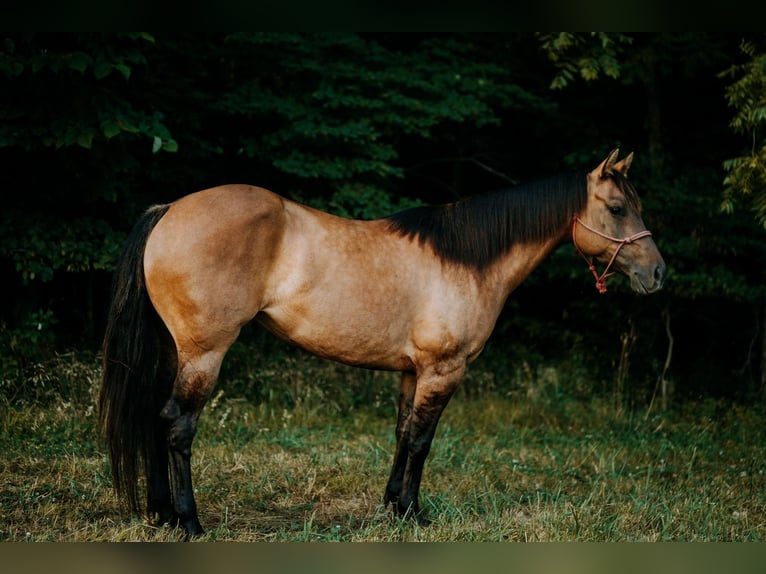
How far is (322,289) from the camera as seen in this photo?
160 inches

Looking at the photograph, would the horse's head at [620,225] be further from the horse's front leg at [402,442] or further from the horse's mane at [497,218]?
the horse's front leg at [402,442]

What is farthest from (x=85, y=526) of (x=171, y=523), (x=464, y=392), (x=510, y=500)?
(x=464, y=392)

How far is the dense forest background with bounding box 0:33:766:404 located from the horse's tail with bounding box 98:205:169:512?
2.29 metres

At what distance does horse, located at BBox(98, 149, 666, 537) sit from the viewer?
3.89m

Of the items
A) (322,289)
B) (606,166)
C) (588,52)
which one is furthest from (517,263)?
(588,52)

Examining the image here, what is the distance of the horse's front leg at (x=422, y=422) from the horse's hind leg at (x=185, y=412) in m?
1.25

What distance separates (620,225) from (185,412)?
9.42 ft

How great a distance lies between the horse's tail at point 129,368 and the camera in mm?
3986

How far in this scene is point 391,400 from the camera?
25.9ft

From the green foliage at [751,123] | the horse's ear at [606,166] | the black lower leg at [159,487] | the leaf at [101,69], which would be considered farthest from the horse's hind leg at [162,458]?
Result: the green foliage at [751,123]

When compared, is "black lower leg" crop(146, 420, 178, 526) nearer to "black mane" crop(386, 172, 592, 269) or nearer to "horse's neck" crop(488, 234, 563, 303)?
"black mane" crop(386, 172, 592, 269)

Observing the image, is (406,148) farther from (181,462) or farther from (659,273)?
(181,462)

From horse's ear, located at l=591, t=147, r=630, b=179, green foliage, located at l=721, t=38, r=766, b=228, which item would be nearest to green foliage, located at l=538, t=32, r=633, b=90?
green foliage, located at l=721, t=38, r=766, b=228

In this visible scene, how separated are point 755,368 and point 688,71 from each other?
4229 millimetres
